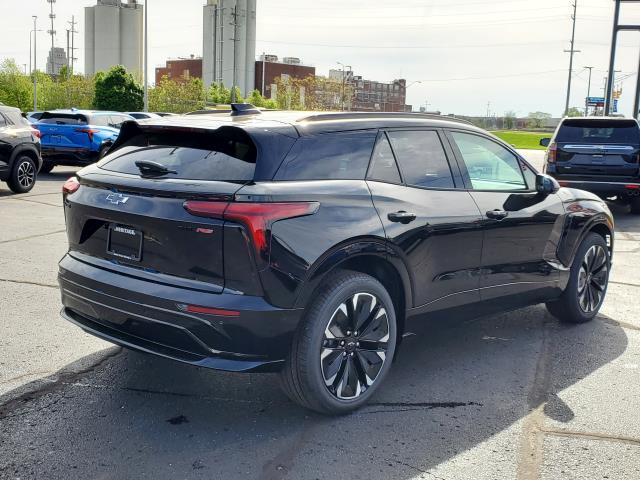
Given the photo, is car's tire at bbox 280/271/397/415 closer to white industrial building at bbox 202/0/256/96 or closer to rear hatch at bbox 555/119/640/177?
rear hatch at bbox 555/119/640/177

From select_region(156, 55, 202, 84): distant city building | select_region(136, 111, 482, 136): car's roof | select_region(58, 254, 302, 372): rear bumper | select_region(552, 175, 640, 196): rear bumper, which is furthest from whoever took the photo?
select_region(156, 55, 202, 84): distant city building

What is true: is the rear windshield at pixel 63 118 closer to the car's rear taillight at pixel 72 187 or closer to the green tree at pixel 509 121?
the car's rear taillight at pixel 72 187

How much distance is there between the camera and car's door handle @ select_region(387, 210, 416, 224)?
421cm

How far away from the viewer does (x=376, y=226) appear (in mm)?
4094

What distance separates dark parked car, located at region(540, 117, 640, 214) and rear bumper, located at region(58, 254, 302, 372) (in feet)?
34.5

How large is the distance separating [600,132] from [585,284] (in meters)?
8.19

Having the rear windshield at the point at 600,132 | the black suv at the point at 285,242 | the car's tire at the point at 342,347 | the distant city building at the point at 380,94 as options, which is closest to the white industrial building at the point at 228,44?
the distant city building at the point at 380,94

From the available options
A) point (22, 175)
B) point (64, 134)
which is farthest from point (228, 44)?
point (22, 175)

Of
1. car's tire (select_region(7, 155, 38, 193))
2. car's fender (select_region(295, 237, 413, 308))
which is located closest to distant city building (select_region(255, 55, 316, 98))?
car's tire (select_region(7, 155, 38, 193))

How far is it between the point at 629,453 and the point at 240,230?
2.27 metres

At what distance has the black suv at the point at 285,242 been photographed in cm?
364

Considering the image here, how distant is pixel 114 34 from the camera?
136 meters

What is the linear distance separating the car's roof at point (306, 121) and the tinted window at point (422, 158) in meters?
0.08

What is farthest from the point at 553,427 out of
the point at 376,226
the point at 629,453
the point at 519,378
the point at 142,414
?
the point at 142,414
